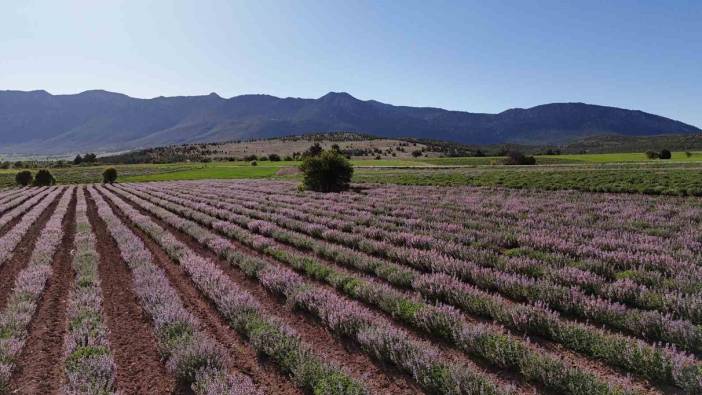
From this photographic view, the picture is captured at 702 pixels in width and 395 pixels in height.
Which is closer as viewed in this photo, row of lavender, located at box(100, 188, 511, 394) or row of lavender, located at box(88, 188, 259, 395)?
row of lavender, located at box(100, 188, 511, 394)

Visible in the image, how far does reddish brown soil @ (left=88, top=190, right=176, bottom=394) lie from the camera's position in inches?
210

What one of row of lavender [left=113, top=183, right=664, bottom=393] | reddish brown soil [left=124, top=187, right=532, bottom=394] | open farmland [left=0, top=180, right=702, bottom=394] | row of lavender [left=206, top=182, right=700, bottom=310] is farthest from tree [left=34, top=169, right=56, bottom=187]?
reddish brown soil [left=124, top=187, right=532, bottom=394]

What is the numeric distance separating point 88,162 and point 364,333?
163394 millimetres

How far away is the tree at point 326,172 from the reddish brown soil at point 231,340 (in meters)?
24.7

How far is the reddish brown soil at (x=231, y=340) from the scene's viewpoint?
512 centimetres

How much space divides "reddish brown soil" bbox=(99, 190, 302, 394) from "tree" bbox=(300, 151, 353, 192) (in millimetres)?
24699

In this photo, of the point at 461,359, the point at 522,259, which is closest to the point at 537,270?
the point at 522,259

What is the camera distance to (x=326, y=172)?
35062 millimetres

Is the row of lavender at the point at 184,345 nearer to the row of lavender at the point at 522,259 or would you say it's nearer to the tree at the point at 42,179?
the row of lavender at the point at 522,259

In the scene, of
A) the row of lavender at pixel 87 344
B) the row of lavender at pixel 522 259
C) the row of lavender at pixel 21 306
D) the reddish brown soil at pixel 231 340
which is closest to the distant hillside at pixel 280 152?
the row of lavender at pixel 522 259

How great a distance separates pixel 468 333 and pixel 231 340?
3.78 meters

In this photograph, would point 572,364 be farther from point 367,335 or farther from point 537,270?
point 537,270

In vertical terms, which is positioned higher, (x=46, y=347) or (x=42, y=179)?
(x=42, y=179)

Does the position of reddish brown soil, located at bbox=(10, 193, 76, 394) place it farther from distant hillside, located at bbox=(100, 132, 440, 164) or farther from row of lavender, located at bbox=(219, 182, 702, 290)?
distant hillside, located at bbox=(100, 132, 440, 164)
